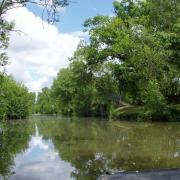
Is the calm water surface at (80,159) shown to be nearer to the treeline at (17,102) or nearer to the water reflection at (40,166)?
the water reflection at (40,166)

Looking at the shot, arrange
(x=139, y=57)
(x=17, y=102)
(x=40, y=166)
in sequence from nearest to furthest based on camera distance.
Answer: (x=40, y=166) < (x=139, y=57) < (x=17, y=102)

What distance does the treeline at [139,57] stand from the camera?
39719 mm

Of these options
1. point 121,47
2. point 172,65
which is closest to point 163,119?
point 172,65

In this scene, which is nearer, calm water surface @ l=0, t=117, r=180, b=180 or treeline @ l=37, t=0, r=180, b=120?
calm water surface @ l=0, t=117, r=180, b=180

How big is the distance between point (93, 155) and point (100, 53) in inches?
1307

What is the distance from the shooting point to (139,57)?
4041cm

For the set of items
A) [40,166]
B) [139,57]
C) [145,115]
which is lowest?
[40,166]

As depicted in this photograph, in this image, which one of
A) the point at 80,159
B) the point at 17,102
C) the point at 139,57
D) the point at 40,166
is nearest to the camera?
the point at 40,166

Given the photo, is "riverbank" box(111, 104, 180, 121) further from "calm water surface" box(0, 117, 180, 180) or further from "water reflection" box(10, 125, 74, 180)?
"water reflection" box(10, 125, 74, 180)

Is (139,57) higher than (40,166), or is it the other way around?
(139,57)

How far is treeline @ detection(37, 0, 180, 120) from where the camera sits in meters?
39.7

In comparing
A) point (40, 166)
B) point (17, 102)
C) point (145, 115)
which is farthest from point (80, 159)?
point (17, 102)

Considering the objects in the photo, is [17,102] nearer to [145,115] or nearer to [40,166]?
[145,115]

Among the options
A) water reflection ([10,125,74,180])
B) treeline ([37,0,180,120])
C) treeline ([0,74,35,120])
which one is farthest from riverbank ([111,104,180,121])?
water reflection ([10,125,74,180])
